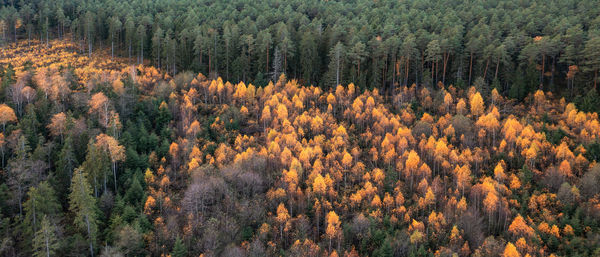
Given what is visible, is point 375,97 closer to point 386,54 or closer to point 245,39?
point 386,54

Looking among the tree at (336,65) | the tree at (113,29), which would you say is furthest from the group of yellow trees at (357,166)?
the tree at (113,29)

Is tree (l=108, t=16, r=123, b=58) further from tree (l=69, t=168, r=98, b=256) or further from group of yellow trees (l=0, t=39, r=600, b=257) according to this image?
tree (l=69, t=168, r=98, b=256)

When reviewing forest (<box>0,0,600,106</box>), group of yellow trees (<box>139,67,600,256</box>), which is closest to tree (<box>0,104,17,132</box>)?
group of yellow trees (<box>139,67,600,256</box>)

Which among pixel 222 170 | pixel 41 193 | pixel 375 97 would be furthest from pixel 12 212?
pixel 375 97

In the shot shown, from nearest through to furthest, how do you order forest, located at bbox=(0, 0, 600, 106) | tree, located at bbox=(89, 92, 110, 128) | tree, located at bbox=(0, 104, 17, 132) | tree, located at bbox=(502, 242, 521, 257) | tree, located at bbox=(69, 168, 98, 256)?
tree, located at bbox=(502, 242, 521, 257) → tree, located at bbox=(69, 168, 98, 256) → tree, located at bbox=(0, 104, 17, 132) → tree, located at bbox=(89, 92, 110, 128) → forest, located at bbox=(0, 0, 600, 106)

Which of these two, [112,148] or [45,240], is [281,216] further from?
[45,240]

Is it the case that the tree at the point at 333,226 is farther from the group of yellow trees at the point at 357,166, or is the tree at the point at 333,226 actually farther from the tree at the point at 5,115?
the tree at the point at 5,115
